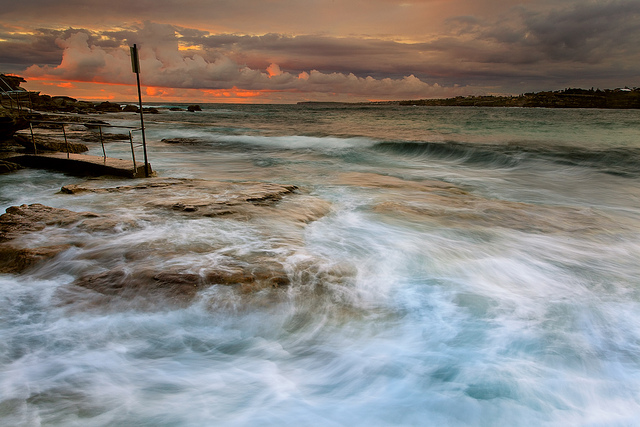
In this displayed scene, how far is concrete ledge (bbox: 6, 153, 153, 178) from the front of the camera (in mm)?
10258

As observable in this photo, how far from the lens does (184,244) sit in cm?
524

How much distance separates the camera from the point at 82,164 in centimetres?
1097

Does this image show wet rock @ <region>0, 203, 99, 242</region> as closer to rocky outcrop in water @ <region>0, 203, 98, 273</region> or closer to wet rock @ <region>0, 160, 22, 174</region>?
rocky outcrop in water @ <region>0, 203, 98, 273</region>

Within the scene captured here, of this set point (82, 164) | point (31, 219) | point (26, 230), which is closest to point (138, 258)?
point (26, 230)

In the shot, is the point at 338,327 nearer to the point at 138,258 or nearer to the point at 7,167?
the point at 138,258

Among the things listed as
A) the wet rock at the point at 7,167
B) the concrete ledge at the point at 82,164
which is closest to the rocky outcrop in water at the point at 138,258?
the concrete ledge at the point at 82,164

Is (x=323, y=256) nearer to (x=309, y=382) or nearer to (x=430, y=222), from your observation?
(x=309, y=382)

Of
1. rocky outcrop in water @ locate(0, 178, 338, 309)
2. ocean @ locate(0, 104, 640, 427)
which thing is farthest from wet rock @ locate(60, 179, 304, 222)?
ocean @ locate(0, 104, 640, 427)

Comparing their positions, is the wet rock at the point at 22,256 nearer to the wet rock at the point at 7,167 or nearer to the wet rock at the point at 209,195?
the wet rock at the point at 209,195

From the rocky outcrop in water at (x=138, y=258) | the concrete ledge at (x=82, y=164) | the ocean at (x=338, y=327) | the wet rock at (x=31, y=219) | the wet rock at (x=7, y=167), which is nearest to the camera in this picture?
the ocean at (x=338, y=327)

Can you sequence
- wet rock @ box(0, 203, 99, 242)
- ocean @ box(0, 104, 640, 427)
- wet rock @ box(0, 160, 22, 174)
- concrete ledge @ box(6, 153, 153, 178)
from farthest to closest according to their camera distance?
wet rock @ box(0, 160, 22, 174) < concrete ledge @ box(6, 153, 153, 178) < wet rock @ box(0, 203, 99, 242) < ocean @ box(0, 104, 640, 427)

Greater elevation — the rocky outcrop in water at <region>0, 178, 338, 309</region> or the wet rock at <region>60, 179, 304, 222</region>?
the wet rock at <region>60, 179, 304, 222</region>

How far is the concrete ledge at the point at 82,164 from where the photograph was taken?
10258mm

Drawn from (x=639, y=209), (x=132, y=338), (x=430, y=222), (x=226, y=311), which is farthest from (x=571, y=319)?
(x=639, y=209)
